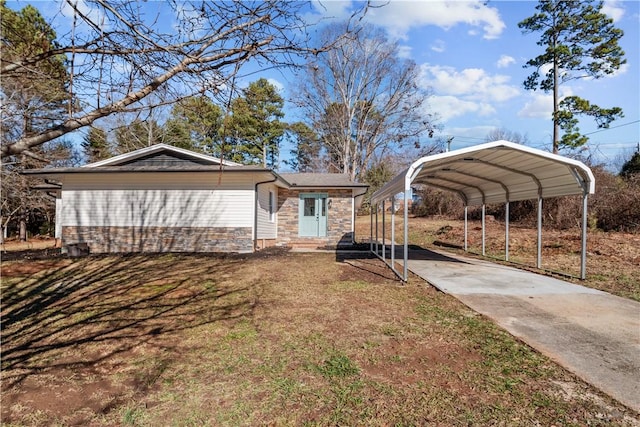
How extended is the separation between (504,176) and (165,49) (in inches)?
403

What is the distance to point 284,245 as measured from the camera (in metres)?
14.3

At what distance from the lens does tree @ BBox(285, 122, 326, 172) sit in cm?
2862

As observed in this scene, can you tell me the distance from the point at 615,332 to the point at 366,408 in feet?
12.3

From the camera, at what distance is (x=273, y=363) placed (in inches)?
136

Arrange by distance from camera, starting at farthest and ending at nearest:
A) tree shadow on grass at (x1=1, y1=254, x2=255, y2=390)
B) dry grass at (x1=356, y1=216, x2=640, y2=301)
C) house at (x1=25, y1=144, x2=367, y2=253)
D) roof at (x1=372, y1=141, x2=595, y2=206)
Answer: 1. house at (x1=25, y1=144, x2=367, y2=253)
2. dry grass at (x1=356, y1=216, x2=640, y2=301)
3. roof at (x1=372, y1=141, x2=595, y2=206)
4. tree shadow on grass at (x1=1, y1=254, x2=255, y2=390)

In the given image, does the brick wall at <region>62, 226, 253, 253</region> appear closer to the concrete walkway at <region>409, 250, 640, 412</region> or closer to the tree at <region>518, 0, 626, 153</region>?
the concrete walkway at <region>409, 250, 640, 412</region>

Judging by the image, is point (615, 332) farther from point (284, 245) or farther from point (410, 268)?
point (284, 245)

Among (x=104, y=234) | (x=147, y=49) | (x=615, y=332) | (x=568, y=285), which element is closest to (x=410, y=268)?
(x=568, y=285)

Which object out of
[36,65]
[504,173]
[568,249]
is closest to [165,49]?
[36,65]

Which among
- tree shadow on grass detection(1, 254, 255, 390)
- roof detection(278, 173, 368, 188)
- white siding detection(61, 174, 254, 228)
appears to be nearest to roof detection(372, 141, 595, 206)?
roof detection(278, 173, 368, 188)

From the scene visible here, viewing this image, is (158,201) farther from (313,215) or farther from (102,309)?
(102,309)

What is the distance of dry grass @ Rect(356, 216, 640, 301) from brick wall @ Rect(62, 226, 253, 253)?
863 centimetres

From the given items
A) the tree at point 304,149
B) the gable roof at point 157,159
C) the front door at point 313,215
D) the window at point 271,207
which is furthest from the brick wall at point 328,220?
the tree at point 304,149

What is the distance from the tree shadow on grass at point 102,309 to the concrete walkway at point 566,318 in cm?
390
